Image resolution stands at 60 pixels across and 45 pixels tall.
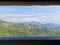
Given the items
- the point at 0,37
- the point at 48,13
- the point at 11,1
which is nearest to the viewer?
the point at 11,1

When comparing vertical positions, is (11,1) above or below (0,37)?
above

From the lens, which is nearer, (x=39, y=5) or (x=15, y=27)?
(x=39, y=5)

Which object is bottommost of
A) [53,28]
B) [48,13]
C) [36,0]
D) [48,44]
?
[48,44]

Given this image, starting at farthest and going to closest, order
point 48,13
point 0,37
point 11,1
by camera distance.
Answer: point 0,37, point 48,13, point 11,1

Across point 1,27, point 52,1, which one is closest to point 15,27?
point 1,27

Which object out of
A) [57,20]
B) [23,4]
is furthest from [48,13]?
[23,4]

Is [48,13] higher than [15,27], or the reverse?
[48,13]

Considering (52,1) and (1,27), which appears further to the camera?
(1,27)

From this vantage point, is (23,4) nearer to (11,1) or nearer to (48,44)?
(11,1)

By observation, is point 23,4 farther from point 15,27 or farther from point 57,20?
point 57,20
